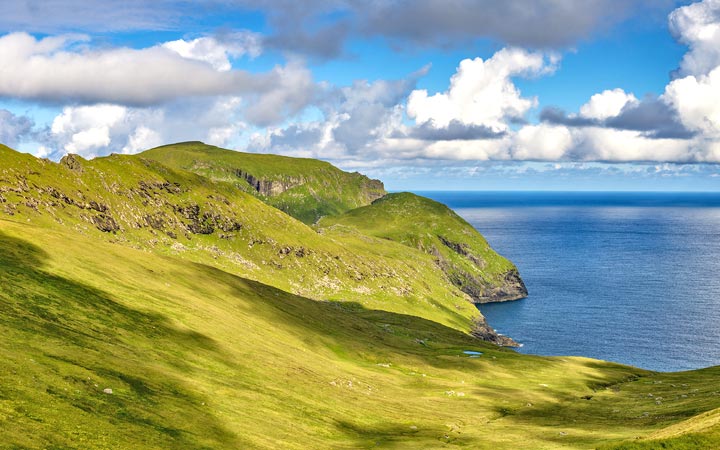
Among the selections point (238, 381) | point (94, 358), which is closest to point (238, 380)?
point (238, 381)

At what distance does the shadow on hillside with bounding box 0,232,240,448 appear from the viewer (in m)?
50.2

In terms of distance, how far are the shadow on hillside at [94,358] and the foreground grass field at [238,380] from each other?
230 millimetres

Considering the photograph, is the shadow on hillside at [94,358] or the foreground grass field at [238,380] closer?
the shadow on hillside at [94,358]

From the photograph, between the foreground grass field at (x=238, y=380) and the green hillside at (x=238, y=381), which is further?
the foreground grass field at (x=238, y=380)

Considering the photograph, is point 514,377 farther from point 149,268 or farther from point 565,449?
point 149,268

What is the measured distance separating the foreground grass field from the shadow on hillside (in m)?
0.23

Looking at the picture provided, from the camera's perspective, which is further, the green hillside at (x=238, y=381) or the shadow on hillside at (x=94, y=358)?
the green hillside at (x=238, y=381)

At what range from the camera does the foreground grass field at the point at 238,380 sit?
52312 mm

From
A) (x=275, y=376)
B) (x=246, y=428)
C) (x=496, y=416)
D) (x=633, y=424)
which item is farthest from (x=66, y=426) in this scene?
(x=633, y=424)

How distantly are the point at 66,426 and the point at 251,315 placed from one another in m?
88.8

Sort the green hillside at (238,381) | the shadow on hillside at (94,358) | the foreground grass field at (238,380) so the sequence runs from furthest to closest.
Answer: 1. the foreground grass field at (238,380)
2. the green hillside at (238,381)
3. the shadow on hillside at (94,358)

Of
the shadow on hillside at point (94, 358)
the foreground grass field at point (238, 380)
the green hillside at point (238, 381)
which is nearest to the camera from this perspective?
the shadow on hillside at point (94, 358)

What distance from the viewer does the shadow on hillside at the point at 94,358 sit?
50222 mm

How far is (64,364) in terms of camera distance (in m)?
57.4
